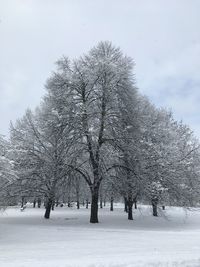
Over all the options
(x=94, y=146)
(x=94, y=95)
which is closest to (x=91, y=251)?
(x=94, y=146)

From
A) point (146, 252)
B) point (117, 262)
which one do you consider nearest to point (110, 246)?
point (146, 252)

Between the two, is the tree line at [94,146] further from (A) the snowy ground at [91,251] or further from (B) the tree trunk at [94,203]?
(A) the snowy ground at [91,251]

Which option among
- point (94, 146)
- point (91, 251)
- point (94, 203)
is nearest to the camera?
point (91, 251)

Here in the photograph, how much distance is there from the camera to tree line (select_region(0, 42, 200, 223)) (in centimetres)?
2553

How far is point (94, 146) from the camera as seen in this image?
25578mm

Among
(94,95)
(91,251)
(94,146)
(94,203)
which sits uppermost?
(94,95)

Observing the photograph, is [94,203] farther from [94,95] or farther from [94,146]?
[94,95]

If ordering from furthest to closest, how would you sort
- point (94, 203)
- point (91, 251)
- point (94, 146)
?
point (94, 203) → point (94, 146) → point (91, 251)

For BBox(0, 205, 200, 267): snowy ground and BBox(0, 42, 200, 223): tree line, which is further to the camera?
BBox(0, 42, 200, 223): tree line

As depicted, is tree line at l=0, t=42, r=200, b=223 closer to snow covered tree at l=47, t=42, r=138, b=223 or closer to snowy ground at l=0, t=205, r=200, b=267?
snow covered tree at l=47, t=42, r=138, b=223

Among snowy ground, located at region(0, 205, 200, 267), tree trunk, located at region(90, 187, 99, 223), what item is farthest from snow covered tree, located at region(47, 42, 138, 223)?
snowy ground, located at region(0, 205, 200, 267)

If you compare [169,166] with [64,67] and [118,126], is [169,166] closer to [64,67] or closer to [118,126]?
[118,126]

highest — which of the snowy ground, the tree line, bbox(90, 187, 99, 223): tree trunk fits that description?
the tree line

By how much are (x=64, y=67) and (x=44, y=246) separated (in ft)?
53.5
